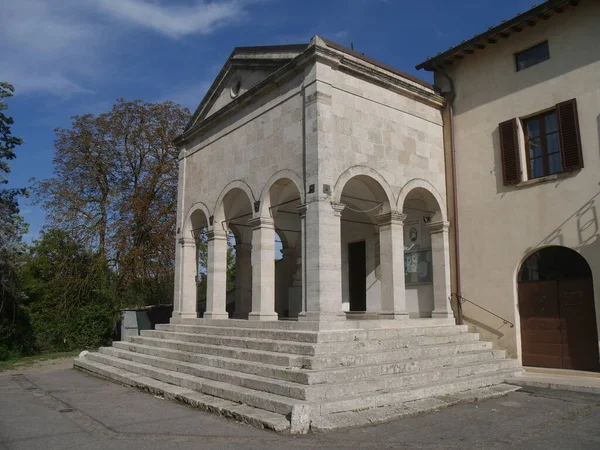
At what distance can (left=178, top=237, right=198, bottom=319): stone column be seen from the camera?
14492 millimetres

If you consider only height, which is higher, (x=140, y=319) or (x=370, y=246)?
(x=370, y=246)

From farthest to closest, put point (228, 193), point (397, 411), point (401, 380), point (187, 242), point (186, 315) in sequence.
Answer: point (187, 242) → point (186, 315) → point (228, 193) → point (401, 380) → point (397, 411)

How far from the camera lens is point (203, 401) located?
799 cm

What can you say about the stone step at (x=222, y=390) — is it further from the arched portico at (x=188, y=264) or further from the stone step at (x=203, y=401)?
the arched portico at (x=188, y=264)

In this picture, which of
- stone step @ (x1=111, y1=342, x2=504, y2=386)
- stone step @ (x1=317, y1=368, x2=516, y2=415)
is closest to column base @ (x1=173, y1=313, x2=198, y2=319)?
stone step @ (x1=111, y1=342, x2=504, y2=386)

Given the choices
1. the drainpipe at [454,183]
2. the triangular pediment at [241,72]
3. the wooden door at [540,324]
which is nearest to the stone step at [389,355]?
the wooden door at [540,324]

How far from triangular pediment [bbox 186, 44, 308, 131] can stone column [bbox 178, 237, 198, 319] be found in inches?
142

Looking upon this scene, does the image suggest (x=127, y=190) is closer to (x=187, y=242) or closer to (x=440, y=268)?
(x=187, y=242)

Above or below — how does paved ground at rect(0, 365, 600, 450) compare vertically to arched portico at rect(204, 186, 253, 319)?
below

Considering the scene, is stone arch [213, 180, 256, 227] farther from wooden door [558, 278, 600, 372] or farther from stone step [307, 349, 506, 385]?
wooden door [558, 278, 600, 372]

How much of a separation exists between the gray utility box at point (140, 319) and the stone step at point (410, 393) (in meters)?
11.6

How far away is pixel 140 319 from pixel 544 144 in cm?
1377

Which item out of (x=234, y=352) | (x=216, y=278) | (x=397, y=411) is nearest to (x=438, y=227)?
(x=216, y=278)

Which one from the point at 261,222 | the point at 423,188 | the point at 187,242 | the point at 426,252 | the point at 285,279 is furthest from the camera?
the point at 285,279
